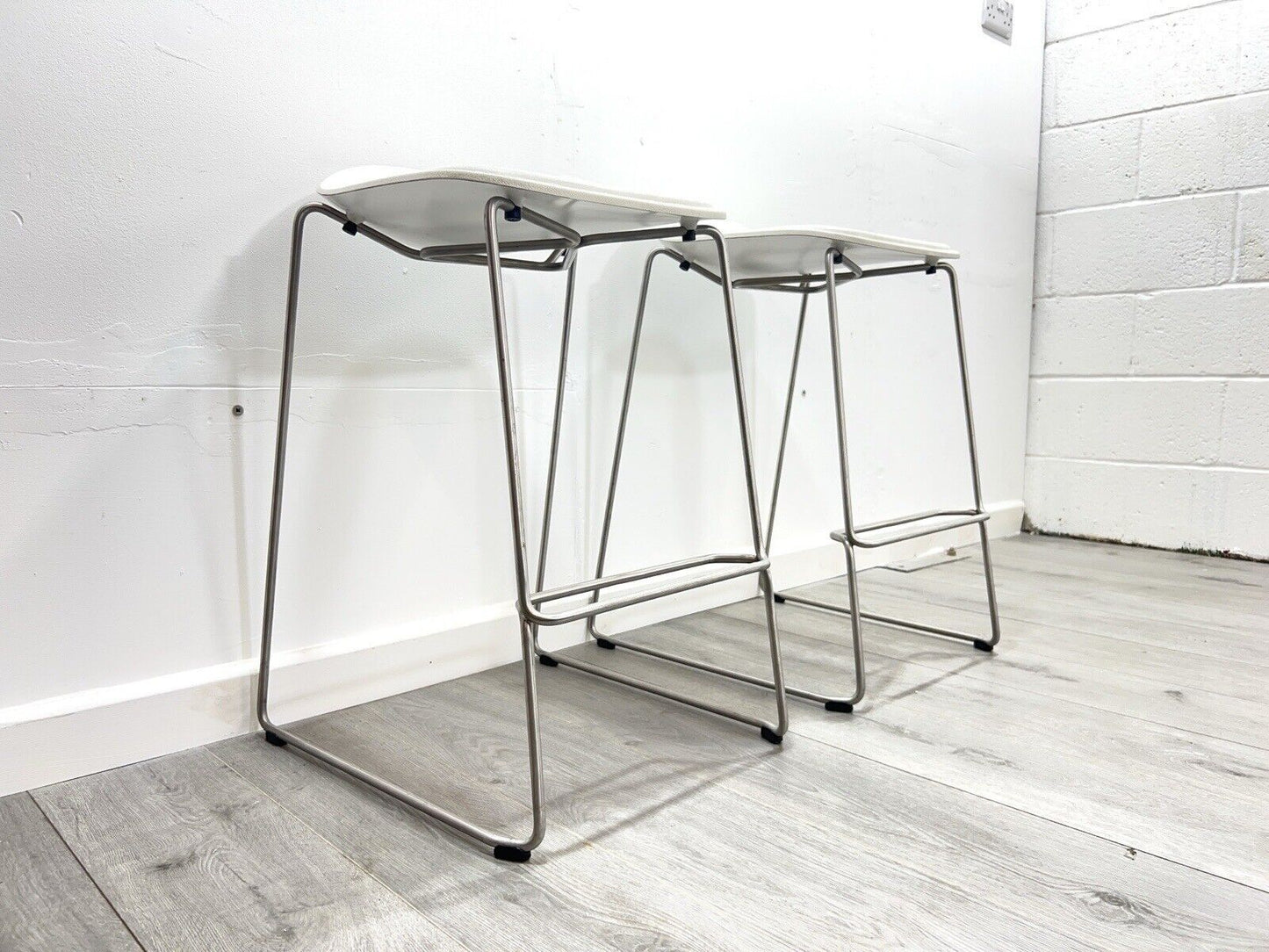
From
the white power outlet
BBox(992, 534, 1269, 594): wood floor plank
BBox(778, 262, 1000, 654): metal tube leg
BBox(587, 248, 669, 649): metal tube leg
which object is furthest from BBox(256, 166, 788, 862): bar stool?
the white power outlet

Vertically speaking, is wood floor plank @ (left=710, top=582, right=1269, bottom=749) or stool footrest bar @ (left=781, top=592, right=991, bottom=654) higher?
stool footrest bar @ (left=781, top=592, right=991, bottom=654)

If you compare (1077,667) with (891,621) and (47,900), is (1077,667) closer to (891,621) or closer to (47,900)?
(891,621)

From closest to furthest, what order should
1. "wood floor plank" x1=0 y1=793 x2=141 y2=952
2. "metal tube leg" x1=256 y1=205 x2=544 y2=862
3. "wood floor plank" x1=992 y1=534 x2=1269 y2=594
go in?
1. "wood floor plank" x1=0 y1=793 x2=141 y2=952
2. "metal tube leg" x1=256 y1=205 x2=544 y2=862
3. "wood floor plank" x1=992 y1=534 x2=1269 y2=594

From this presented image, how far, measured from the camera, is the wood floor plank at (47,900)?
2.22ft

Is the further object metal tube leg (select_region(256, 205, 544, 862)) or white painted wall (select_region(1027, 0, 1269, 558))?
white painted wall (select_region(1027, 0, 1269, 558))

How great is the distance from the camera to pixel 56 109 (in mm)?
923

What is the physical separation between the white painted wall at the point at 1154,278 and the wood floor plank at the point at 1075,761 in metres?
1.31

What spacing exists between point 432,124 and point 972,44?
161cm

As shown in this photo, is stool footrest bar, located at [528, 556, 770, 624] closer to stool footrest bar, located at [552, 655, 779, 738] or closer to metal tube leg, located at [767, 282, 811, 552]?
stool footrest bar, located at [552, 655, 779, 738]

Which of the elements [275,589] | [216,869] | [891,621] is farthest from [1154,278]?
[216,869]

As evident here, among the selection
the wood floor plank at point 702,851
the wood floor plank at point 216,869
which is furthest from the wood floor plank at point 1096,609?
the wood floor plank at point 216,869

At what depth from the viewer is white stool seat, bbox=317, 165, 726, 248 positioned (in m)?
0.80

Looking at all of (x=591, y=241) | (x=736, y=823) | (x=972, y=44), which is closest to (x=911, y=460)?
(x=972, y=44)

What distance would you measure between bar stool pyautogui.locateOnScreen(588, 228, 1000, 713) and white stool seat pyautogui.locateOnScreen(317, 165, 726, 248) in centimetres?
14
